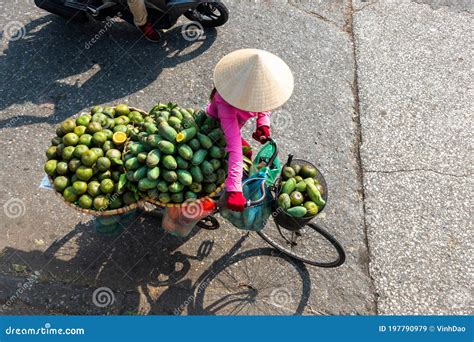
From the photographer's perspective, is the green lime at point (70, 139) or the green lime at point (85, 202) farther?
the green lime at point (70, 139)

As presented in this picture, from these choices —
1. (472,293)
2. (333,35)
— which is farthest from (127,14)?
(472,293)

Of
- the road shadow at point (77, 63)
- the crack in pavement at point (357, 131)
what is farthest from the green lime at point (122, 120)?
the crack in pavement at point (357, 131)

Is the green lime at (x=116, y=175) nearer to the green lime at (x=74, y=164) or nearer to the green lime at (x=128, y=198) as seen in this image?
the green lime at (x=128, y=198)

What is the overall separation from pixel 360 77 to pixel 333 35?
38.5 inches

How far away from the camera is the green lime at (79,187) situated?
11.2 ft

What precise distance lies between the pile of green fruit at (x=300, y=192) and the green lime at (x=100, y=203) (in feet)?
4.80

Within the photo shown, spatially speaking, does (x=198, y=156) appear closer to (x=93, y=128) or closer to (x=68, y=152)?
(x=93, y=128)

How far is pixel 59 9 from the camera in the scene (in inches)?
230

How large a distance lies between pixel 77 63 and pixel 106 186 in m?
3.27

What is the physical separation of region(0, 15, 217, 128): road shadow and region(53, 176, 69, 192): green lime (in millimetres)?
2254

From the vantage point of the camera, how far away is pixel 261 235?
14.9 ft

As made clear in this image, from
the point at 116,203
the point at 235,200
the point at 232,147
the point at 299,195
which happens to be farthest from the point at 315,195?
the point at 116,203

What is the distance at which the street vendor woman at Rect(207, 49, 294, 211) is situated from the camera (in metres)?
3.22

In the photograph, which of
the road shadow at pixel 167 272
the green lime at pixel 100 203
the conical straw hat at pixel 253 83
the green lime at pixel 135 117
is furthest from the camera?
the road shadow at pixel 167 272
